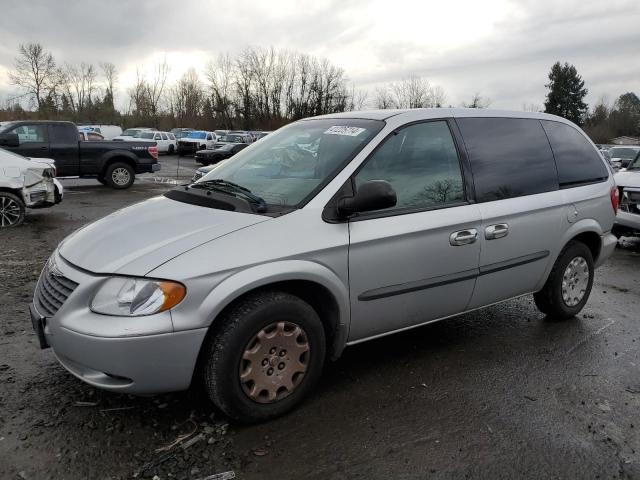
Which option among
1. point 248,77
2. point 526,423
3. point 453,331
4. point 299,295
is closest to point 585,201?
point 453,331

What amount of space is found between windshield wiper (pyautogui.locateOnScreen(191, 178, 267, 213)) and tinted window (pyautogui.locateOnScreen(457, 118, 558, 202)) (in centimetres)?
157

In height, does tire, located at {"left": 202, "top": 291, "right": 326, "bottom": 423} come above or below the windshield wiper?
below

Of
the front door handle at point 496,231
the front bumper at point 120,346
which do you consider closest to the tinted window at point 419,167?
the front door handle at point 496,231

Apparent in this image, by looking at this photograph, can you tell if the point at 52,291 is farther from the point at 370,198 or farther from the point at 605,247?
the point at 605,247

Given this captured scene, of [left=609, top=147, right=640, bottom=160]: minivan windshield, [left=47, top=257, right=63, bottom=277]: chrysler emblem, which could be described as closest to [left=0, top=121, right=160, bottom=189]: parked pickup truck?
[left=47, top=257, right=63, bottom=277]: chrysler emblem

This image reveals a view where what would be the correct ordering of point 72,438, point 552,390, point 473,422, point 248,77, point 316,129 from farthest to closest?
point 248,77 < point 316,129 < point 552,390 < point 473,422 < point 72,438

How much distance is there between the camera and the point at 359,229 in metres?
3.10

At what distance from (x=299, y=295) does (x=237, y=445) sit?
2.85 feet

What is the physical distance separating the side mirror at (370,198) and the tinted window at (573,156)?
6.85 feet

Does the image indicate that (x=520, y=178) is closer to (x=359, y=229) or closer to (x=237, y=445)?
(x=359, y=229)

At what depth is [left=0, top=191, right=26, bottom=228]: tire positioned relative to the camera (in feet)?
28.2

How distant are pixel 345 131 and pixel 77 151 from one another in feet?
41.8

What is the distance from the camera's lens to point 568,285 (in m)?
4.62

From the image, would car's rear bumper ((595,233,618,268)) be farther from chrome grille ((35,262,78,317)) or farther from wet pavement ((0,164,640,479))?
chrome grille ((35,262,78,317))
